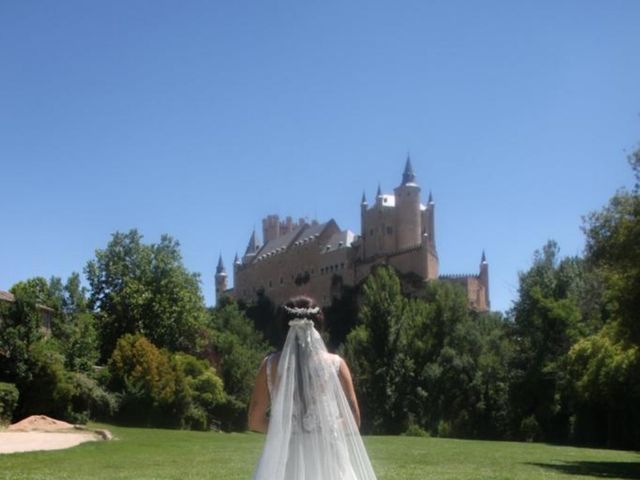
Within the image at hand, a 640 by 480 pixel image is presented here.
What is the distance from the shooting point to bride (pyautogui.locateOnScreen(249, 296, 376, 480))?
19.0ft

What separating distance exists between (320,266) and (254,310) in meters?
13.1

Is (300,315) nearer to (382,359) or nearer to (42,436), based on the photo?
(42,436)

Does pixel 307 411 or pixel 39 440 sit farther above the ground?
pixel 307 411

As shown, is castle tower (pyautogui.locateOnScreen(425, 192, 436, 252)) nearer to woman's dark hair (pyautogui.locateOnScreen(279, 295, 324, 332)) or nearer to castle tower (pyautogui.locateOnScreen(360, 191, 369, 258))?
castle tower (pyautogui.locateOnScreen(360, 191, 369, 258))

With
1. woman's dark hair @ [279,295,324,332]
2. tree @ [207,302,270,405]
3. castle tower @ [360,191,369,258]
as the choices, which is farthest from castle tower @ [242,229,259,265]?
woman's dark hair @ [279,295,324,332]

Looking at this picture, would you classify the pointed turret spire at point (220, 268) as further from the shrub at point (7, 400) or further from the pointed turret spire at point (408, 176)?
the shrub at point (7, 400)

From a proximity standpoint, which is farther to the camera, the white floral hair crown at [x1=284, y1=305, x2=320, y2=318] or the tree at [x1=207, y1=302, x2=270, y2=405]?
the tree at [x1=207, y1=302, x2=270, y2=405]

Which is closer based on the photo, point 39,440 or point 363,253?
point 39,440

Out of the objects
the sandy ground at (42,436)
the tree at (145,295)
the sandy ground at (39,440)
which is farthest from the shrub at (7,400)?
the tree at (145,295)

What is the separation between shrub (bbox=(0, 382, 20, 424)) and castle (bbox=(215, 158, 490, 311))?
6628 cm

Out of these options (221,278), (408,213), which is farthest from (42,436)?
(221,278)

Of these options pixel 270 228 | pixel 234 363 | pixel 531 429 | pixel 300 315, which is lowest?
pixel 531 429

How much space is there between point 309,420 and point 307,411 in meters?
0.07

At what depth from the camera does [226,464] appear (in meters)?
17.7
